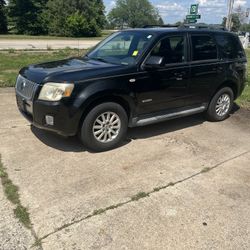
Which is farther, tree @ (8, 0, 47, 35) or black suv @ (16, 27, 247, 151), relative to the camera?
tree @ (8, 0, 47, 35)

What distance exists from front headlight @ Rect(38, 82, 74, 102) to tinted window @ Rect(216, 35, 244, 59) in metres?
3.27

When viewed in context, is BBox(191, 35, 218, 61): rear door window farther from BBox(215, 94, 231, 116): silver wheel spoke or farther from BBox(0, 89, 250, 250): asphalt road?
BBox(0, 89, 250, 250): asphalt road

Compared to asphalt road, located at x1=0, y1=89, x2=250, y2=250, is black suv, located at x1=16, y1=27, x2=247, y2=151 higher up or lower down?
higher up

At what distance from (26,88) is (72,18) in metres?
39.9

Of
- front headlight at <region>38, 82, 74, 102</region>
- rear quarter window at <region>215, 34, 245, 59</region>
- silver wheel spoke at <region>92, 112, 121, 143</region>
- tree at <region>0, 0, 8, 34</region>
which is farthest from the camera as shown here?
tree at <region>0, 0, 8, 34</region>

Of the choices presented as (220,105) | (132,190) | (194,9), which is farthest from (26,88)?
(194,9)

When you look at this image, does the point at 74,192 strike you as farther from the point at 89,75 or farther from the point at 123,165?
the point at 89,75

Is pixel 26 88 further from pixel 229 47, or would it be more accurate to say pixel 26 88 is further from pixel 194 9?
pixel 194 9

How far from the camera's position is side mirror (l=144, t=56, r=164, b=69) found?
466cm

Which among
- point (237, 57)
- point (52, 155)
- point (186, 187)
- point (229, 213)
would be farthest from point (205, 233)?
point (237, 57)

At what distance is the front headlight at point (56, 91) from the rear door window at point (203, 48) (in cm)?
244

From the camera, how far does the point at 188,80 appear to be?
5.42 meters

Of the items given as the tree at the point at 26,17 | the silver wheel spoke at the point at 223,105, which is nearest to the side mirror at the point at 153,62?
the silver wheel spoke at the point at 223,105

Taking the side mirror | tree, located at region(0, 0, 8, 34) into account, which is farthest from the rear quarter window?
tree, located at region(0, 0, 8, 34)
